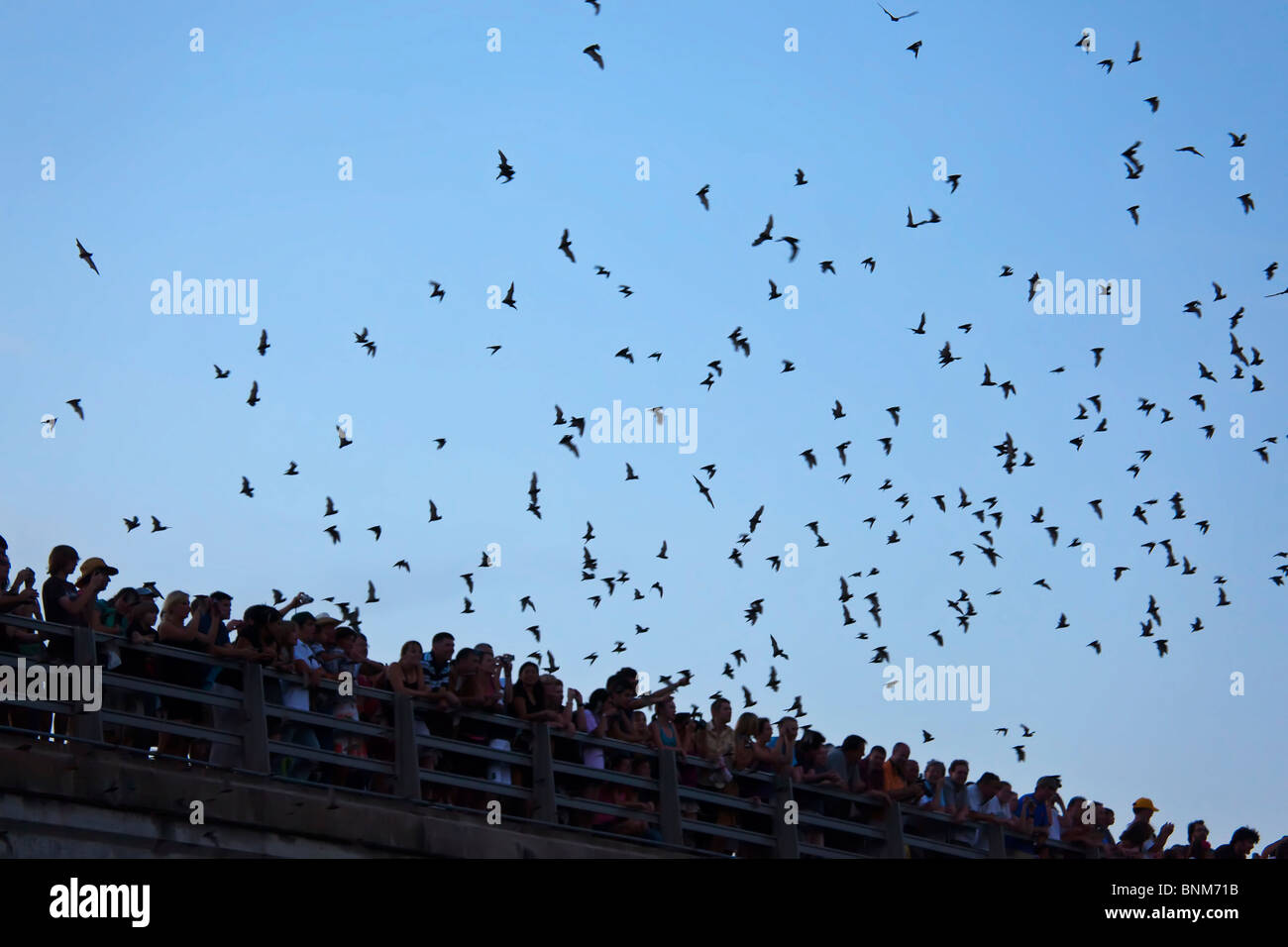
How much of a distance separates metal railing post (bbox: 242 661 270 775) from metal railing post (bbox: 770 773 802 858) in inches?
236

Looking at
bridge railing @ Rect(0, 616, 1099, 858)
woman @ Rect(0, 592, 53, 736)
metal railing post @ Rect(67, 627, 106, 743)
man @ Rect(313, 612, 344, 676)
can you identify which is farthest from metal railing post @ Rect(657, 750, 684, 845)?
woman @ Rect(0, 592, 53, 736)

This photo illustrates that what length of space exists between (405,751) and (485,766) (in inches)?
45.6

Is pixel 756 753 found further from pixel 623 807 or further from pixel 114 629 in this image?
pixel 114 629

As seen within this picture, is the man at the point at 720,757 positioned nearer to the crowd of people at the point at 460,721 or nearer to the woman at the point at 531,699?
the crowd of people at the point at 460,721

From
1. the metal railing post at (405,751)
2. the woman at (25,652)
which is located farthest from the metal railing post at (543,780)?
the woman at (25,652)

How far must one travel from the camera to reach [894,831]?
64.3 feet

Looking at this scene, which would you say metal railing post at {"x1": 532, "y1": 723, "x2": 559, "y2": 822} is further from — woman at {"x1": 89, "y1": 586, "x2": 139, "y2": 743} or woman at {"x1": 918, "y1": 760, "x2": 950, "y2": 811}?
woman at {"x1": 918, "y1": 760, "x2": 950, "y2": 811}

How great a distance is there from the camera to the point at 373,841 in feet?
49.3

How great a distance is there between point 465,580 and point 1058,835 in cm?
1167

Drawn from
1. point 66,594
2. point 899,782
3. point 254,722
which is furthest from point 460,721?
point 899,782

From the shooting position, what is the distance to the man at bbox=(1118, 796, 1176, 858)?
898 inches

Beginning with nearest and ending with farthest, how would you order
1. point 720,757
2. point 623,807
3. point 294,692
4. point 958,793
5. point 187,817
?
point 187,817 → point 294,692 → point 623,807 → point 720,757 → point 958,793

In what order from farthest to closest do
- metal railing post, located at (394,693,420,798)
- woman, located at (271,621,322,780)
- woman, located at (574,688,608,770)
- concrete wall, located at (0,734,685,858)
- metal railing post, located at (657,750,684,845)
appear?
metal railing post, located at (657,750,684,845) < woman, located at (574,688,608,770) < metal railing post, located at (394,693,420,798) < woman, located at (271,621,322,780) < concrete wall, located at (0,734,685,858)

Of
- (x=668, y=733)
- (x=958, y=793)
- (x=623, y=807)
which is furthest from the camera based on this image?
(x=958, y=793)
